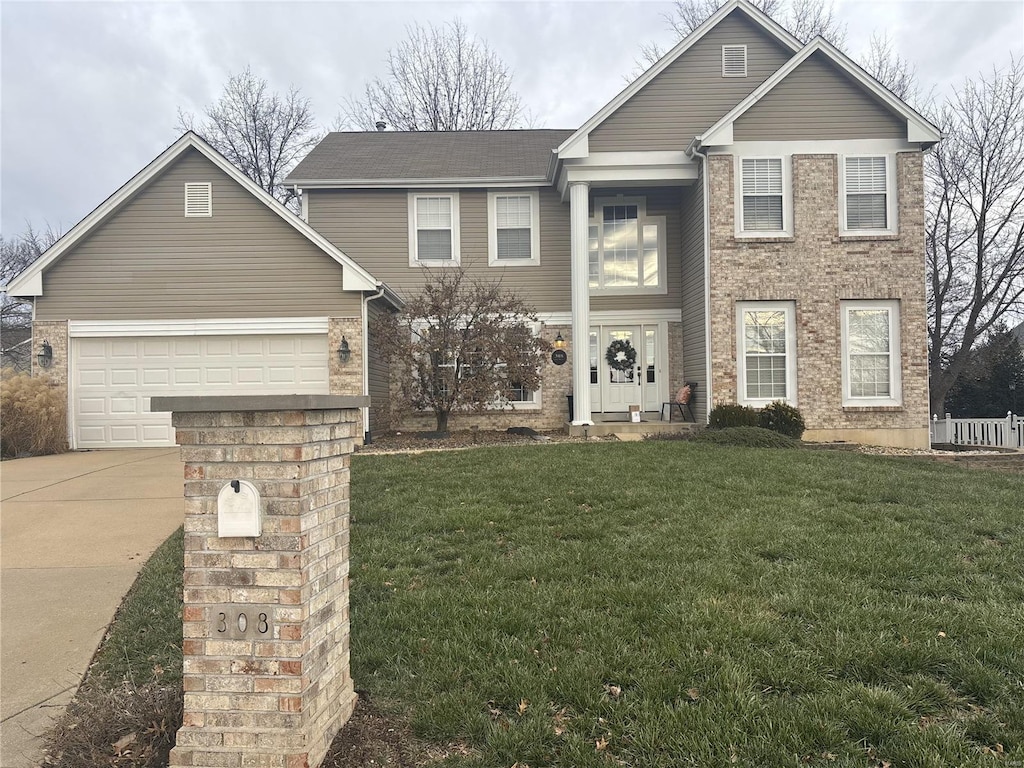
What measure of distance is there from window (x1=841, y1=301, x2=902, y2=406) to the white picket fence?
4.62 meters

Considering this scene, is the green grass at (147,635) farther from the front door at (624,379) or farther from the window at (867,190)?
the window at (867,190)

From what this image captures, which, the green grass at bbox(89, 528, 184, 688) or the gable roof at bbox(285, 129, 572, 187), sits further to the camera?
the gable roof at bbox(285, 129, 572, 187)

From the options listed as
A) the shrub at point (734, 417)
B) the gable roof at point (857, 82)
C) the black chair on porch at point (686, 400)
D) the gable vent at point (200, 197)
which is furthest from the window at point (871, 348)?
the gable vent at point (200, 197)

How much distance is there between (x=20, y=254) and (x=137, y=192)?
1217 inches

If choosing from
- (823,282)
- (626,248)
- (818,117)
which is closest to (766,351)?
(823,282)

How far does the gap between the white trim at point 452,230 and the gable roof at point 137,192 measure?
2.53 meters

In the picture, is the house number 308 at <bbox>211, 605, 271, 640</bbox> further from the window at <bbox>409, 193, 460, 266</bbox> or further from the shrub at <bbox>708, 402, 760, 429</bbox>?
the window at <bbox>409, 193, 460, 266</bbox>

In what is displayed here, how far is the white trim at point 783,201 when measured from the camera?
1223 cm

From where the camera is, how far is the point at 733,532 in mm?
5059

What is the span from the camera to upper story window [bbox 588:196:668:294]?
1443 centimetres

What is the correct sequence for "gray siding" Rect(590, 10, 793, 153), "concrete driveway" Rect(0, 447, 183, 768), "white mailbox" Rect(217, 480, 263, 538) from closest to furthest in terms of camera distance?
"white mailbox" Rect(217, 480, 263, 538)
"concrete driveway" Rect(0, 447, 183, 768)
"gray siding" Rect(590, 10, 793, 153)

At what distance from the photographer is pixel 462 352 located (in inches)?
462

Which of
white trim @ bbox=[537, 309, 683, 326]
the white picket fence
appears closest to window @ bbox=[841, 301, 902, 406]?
white trim @ bbox=[537, 309, 683, 326]

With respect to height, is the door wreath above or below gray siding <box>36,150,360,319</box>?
below
